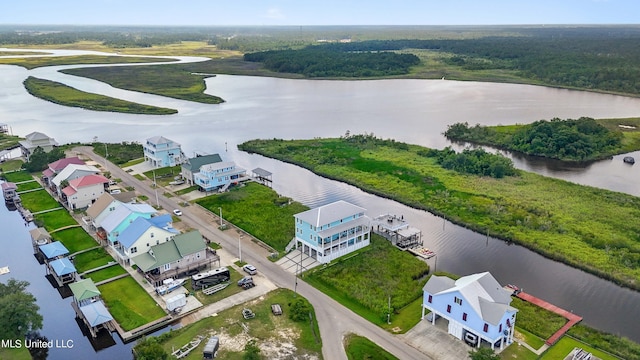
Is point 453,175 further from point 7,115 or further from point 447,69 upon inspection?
point 447,69

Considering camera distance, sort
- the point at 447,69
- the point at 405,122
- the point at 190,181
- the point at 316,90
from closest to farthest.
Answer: the point at 190,181 → the point at 405,122 → the point at 316,90 → the point at 447,69

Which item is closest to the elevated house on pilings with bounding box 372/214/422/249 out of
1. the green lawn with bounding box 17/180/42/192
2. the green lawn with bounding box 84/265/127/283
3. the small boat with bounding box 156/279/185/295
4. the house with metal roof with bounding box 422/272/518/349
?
the house with metal roof with bounding box 422/272/518/349

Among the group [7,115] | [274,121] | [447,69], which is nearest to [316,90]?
[274,121]

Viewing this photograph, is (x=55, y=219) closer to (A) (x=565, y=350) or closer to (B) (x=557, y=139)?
(A) (x=565, y=350)

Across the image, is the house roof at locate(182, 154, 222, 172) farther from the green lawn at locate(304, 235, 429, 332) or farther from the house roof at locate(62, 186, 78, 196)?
the green lawn at locate(304, 235, 429, 332)

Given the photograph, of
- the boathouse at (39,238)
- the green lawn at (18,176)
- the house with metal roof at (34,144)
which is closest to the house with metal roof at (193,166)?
the boathouse at (39,238)
